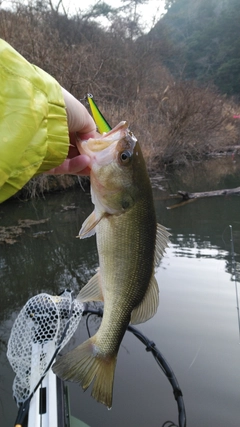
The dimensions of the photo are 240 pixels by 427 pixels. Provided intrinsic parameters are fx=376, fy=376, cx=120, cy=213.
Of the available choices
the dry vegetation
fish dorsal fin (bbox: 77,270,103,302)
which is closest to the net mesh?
fish dorsal fin (bbox: 77,270,103,302)

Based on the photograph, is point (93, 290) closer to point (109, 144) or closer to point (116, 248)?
point (116, 248)

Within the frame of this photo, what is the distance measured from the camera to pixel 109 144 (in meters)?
1.58

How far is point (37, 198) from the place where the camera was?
43.8 feet

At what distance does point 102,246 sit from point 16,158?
0.57m

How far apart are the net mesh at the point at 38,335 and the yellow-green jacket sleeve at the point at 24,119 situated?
134 centimetres

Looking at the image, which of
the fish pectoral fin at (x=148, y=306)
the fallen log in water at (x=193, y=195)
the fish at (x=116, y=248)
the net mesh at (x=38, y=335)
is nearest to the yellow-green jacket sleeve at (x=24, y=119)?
the fish at (x=116, y=248)

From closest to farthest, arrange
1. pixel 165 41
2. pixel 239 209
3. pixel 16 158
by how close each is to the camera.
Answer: pixel 16 158, pixel 239 209, pixel 165 41

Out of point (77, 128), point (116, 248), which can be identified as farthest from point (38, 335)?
point (77, 128)

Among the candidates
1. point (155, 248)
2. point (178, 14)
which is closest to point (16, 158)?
point (155, 248)

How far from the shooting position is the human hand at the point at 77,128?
64.1 inches

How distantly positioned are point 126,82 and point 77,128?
26.5 meters

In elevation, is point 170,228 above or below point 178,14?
below

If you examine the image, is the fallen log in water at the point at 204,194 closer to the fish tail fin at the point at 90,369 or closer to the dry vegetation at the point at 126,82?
the dry vegetation at the point at 126,82

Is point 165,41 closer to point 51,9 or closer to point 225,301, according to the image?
point 51,9
